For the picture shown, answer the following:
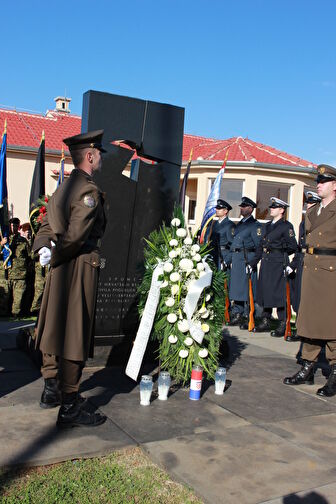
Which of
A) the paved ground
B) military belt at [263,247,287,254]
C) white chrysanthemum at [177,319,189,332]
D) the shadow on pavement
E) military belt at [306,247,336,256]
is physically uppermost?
military belt at [306,247,336,256]

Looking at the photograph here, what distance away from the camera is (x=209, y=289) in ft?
15.3

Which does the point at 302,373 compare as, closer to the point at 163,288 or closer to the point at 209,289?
the point at 209,289

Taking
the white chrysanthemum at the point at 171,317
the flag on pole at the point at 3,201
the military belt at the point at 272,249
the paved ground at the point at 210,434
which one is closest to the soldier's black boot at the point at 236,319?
the military belt at the point at 272,249

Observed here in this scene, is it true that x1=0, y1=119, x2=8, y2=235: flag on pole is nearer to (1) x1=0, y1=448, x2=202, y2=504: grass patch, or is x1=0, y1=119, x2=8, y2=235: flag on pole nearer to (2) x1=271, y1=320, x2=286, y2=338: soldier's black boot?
(2) x1=271, y1=320, x2=286, y2=338: soldier's black boot

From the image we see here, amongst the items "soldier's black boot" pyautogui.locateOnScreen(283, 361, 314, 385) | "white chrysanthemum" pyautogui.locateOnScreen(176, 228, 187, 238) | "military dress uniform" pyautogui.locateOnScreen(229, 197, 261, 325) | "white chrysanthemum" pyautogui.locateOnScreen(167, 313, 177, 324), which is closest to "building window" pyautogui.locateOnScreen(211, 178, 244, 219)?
"military dress uniform" pyautogui.locateOnScreen(229, 197, 261, 325)

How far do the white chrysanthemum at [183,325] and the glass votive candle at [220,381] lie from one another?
52 centimetres

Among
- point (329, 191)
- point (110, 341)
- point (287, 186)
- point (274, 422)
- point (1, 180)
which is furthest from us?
point (287, 186)

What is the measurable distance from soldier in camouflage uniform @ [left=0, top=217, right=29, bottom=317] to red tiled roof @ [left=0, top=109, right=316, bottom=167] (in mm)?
8750

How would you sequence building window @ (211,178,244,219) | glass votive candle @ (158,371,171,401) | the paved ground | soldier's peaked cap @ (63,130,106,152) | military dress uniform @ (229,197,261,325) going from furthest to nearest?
building window @ (211,178,244,219) → military dress uniform @ (229,197,261,325) → glass votive candle @ (158,371,171,401) → soldier's peaked cap @ (63,130,106,152) → the paved ground

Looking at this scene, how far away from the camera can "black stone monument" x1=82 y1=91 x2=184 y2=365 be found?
5.27 meters

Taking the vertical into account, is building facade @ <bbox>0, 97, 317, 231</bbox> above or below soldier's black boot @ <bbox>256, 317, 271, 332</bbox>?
above

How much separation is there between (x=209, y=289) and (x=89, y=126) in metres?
2.07

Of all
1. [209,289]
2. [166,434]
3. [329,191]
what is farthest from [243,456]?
[329,191]

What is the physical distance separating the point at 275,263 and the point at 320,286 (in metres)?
3.41
